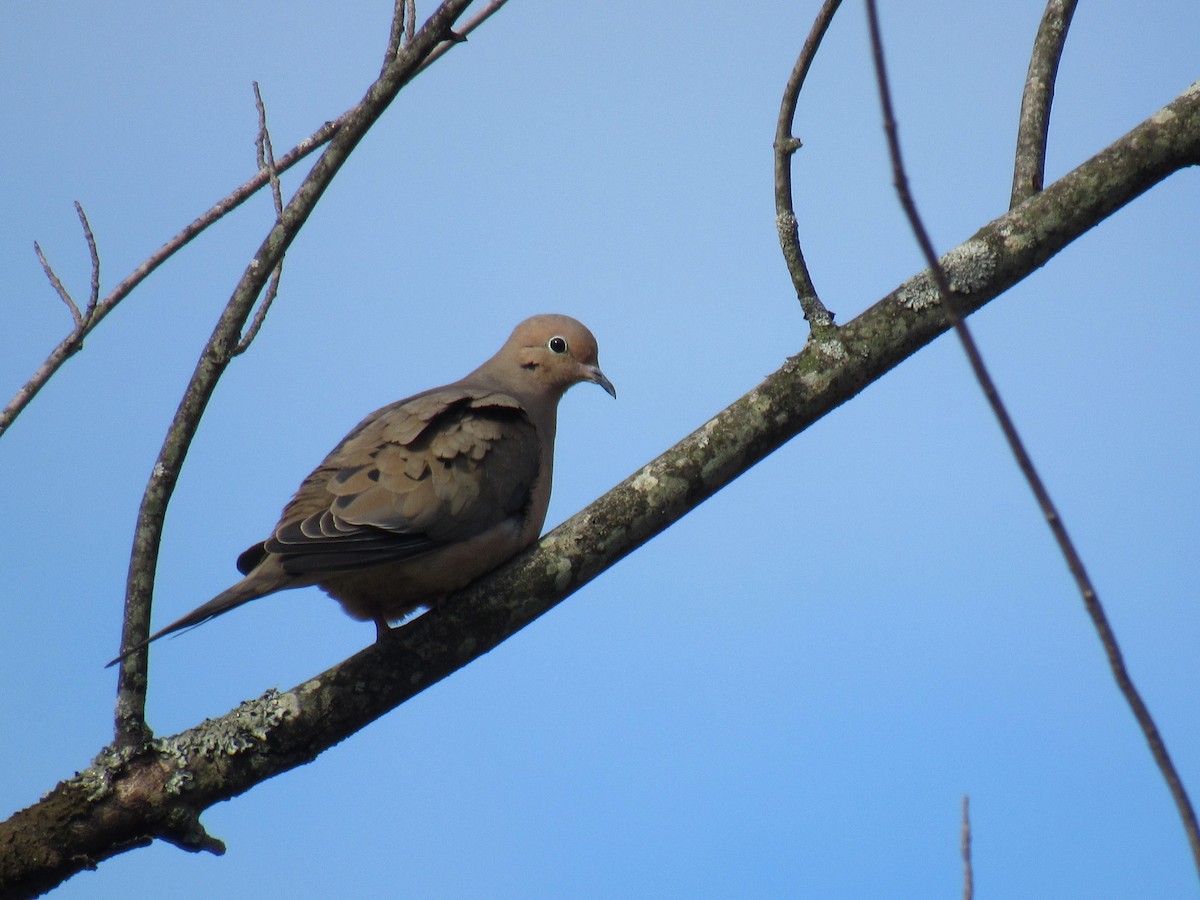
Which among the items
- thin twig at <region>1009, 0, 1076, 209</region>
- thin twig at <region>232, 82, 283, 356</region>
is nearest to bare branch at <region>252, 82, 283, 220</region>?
thin twig at <region>232, 82, 283, 356</region>

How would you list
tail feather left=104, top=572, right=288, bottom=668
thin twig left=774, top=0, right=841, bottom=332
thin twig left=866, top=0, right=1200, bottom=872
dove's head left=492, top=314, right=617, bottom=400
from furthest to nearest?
dove's head left=492, top=314, right=617, bottom=400
thin twig left=774, top=0, right=841, bottom=332
tail feather left=104, top=572, right=288, bottom=668
thin twig left=866, top=0, right=1200, bottom=872

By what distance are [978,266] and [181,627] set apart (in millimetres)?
2572

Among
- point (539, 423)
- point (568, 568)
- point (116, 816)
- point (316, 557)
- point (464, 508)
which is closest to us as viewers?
point (116, 816)

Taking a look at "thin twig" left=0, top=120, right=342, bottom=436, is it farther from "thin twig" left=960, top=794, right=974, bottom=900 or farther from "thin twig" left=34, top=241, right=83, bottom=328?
"thin twig" left=960, top=794, right=974, bottom=900

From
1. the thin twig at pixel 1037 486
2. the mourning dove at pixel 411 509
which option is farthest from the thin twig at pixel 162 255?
the thin twig at pixel 1037 486

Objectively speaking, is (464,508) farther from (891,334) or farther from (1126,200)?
(1126,200)

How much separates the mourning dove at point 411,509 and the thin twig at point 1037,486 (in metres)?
2.56

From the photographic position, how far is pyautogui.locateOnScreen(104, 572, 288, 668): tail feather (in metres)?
3.28

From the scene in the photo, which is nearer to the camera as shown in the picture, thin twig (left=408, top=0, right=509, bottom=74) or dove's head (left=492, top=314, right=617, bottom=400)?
thin twig (left=408, top=0, right=509, bottom=74)

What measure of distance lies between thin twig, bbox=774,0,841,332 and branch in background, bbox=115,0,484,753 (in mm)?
1135

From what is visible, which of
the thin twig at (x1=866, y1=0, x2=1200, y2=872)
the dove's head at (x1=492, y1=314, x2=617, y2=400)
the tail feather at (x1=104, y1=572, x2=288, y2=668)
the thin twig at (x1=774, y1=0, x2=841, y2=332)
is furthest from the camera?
the dove's head at (x1=492, y1=314, x2=617, y2=400)

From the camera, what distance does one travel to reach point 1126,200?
362 cm

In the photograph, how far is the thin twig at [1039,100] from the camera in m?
3.99

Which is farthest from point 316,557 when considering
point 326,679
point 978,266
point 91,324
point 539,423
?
point 978,266
